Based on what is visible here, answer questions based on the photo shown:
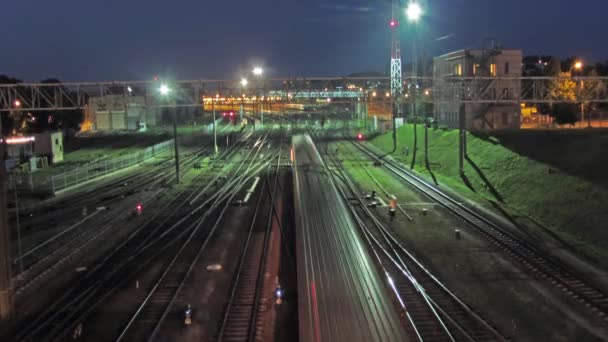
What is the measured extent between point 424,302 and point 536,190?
14778 millimetres

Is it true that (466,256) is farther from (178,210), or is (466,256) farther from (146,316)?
(178,210)

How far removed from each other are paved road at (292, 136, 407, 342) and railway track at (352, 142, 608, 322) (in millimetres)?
4815

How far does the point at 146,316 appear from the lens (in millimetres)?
13375

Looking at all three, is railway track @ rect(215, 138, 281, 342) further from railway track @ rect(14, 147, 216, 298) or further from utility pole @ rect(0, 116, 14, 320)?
railway track @ rect(14, 147, 216, 298)

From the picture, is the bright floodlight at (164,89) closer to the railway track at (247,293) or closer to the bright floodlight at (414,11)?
the railway track at (247,293)

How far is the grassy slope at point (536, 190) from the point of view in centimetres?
1986

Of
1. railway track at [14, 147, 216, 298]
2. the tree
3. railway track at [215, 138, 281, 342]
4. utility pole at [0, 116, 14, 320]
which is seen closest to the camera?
railway track at [215, 138, 281, 342]

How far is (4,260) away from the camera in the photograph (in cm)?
1297

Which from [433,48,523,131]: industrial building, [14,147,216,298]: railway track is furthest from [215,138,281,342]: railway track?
[433,48,523,131]: industrial building

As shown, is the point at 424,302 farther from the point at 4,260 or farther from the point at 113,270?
the point at 4,260

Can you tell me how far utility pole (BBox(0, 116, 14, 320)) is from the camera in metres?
12.9

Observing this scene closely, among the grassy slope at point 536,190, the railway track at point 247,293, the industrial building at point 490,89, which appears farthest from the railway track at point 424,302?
the industrial building at point 490,89

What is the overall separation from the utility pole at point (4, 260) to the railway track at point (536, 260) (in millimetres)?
14001

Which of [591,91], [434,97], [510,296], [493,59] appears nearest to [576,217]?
[510,296]
